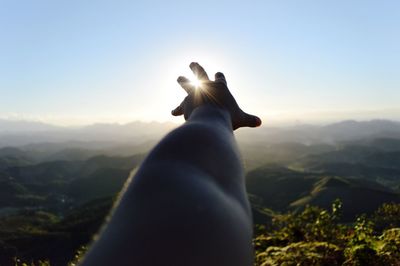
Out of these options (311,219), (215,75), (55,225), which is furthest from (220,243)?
(55,225)

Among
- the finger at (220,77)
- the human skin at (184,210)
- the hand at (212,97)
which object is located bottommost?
the human skin at (184,210)

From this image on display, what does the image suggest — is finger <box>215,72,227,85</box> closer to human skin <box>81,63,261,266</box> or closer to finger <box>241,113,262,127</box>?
finger <box>241,113,262,127</box>

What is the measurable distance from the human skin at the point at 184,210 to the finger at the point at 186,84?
94cm

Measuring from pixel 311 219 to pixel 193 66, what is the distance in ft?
47.7

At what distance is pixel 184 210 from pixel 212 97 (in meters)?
1.39

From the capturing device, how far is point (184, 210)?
3.83 feet

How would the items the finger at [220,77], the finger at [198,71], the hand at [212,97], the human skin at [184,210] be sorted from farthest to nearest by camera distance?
the finger at [198,71], the finger at [220,77], the hand at [212,97], the human skin at [184,210]

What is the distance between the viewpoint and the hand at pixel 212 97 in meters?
2.47

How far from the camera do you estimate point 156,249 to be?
101cm

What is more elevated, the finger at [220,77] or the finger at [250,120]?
the finger at [220,77]

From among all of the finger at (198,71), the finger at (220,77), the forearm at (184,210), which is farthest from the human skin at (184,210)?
the finger at (198,71)

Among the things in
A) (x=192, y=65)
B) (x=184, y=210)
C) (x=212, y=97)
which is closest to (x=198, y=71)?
(x=192, y=65)

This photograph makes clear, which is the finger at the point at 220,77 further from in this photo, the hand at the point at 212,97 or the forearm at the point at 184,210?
the forearm at the point at 184,210

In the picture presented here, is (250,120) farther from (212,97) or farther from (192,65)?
(192,65)
